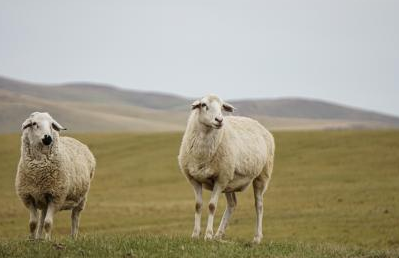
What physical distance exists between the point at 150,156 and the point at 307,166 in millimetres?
14589

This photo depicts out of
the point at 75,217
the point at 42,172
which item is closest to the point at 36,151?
the point at 42,172

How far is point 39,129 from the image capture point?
14000 mm

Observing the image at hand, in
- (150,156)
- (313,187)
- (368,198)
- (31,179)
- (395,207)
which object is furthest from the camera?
(150,156)

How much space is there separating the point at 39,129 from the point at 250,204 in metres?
24.9

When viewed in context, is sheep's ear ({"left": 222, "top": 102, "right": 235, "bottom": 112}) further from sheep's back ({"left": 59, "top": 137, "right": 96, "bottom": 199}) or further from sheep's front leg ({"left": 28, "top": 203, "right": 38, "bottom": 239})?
sheep's front leg ({"left": 28, "top": 203, "right": 38, "bottom": 239})

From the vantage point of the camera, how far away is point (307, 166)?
50.4 metres

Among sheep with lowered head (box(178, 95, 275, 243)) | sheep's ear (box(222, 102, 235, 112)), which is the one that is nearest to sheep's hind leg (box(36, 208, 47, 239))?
sheep with lowered head (box(178, 95, 275, 243))

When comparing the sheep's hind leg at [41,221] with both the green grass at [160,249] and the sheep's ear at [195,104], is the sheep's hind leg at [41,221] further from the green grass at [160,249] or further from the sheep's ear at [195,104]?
the sheep's ear at [195,104]

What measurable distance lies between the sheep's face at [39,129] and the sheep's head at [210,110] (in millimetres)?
2970

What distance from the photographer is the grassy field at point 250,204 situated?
41.8 ft

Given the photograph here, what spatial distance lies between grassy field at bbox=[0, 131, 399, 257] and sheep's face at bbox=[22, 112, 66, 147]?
2005 millimetres

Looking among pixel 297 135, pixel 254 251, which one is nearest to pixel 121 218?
pixel 254 251

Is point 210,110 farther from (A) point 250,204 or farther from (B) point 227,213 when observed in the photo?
(A) point 250,204

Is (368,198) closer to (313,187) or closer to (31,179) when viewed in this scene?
(313,187)
